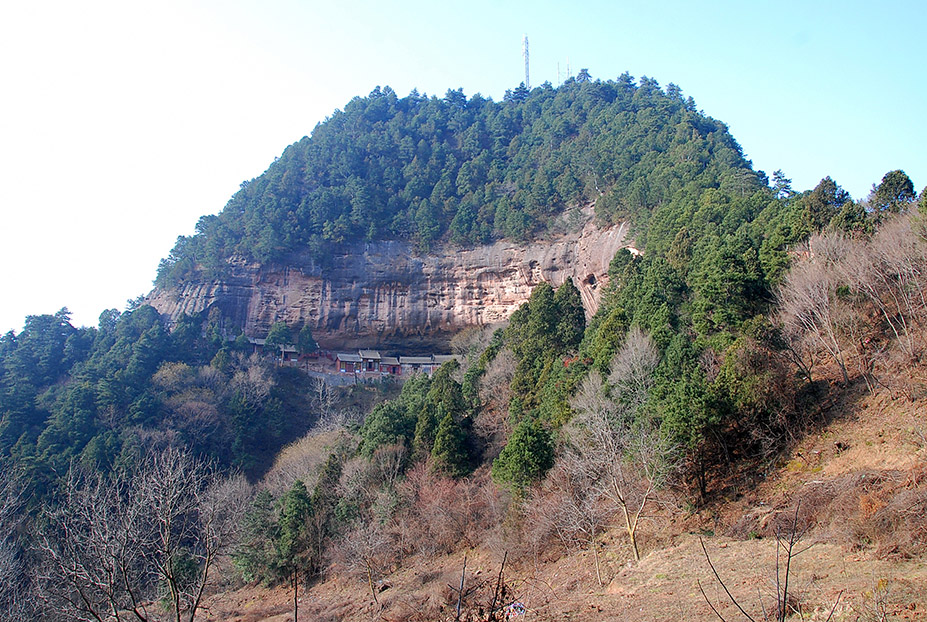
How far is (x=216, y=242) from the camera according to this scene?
5444cm

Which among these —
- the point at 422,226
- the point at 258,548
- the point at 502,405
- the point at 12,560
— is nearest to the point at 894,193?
the point at 502,405

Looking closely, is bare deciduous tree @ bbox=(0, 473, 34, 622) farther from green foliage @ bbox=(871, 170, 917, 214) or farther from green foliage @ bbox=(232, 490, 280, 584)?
green foliage @ bbox=(871, 170, 917, 214)

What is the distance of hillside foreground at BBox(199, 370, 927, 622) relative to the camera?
9.09 m

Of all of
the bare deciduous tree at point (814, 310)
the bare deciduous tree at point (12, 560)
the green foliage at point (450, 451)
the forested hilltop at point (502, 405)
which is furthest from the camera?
the green foliage at point (450, 451)

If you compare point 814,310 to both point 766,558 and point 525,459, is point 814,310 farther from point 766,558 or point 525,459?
point 525,459

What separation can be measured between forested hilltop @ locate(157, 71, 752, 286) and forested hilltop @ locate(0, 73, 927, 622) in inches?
15.3

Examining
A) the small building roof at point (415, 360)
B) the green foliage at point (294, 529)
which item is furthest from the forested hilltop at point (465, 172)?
the green foliage at point (294, 529)

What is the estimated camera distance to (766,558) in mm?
11797

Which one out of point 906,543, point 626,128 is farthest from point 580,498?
point 626,128

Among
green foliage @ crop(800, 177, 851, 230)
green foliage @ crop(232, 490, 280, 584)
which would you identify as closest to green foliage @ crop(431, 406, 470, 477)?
green foliage @ crop(232, 490, 280, 584)

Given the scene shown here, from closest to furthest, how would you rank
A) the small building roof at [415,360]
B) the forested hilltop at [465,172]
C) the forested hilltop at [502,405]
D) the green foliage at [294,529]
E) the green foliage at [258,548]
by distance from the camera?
1. the forested hilltop at [502,405]
2. the green foliage at [294,529]
3. the green foliage at [258,548]
4. the forested hilltop at [465,172]
5. the small building roof at [415,360]

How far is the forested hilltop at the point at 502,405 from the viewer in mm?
16250

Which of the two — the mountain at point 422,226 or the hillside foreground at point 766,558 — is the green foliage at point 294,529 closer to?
the hillside foreground at point 766,558

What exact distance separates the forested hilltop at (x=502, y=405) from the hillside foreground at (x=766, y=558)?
19cm
